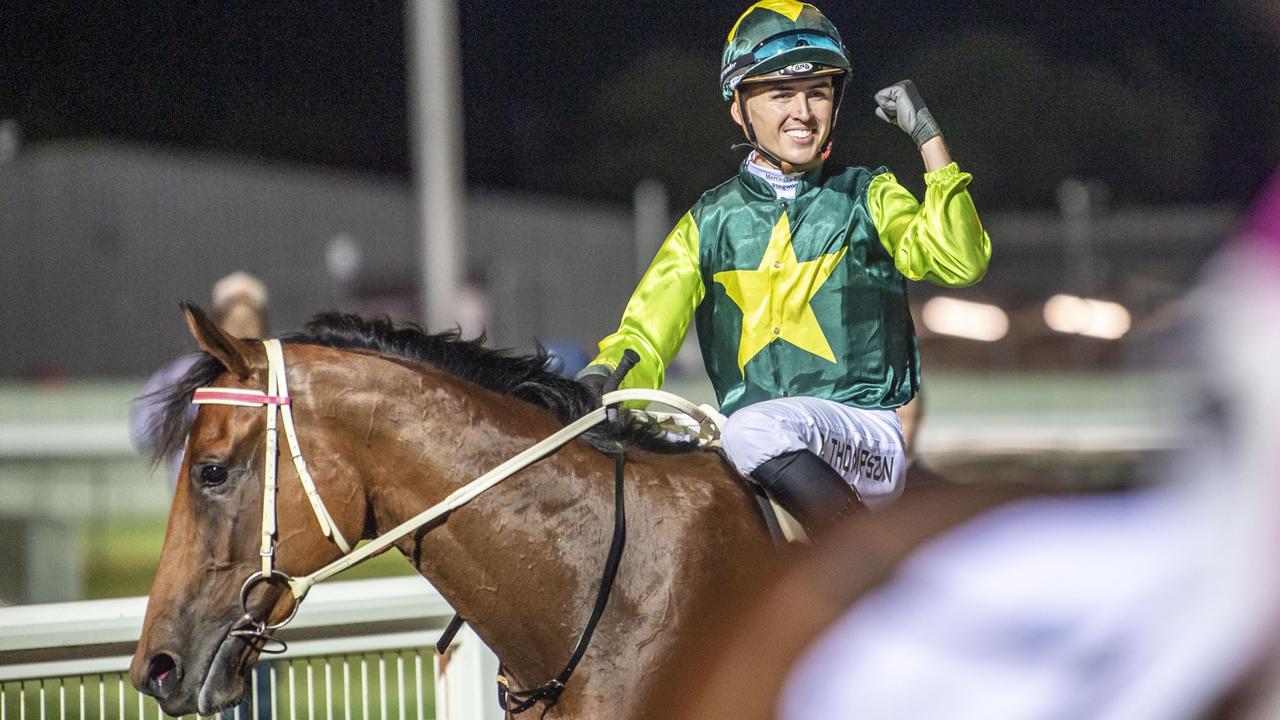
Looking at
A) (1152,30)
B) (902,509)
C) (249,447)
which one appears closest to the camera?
(902,509)

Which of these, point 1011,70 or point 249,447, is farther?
point 1011,70

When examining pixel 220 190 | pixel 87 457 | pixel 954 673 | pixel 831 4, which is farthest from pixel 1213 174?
pixel 954 673

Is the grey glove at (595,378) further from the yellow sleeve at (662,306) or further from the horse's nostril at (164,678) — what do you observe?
the horse's nostril at (164,678)

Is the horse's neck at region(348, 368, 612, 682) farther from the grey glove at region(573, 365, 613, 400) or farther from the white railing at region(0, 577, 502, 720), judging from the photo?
the white railing at region(0, 577, 502, 720)

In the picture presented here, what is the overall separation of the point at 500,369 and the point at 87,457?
790cm

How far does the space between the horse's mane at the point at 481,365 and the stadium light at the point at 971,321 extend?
1214 cm

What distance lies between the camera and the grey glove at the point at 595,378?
2568 millimetres

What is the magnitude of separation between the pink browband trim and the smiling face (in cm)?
105

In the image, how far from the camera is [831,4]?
338 cm

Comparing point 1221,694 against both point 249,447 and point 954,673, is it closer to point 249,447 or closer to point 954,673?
point 954,673

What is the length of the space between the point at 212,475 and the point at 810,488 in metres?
1.00

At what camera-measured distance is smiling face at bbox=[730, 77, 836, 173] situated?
8.75ft

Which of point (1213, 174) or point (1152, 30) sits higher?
point (1152, 30)

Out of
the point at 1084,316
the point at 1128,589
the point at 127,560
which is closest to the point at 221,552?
the point at 1128,589
